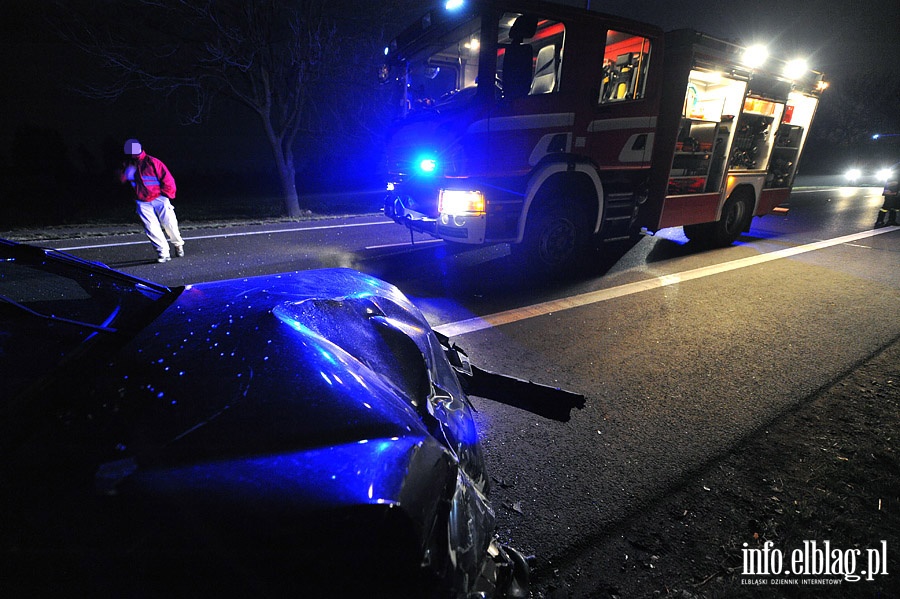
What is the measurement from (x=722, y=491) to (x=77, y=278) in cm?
321

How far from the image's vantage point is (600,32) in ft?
16.3

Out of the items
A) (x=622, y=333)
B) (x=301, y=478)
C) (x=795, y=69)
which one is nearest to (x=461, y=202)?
(x=622, y=333)

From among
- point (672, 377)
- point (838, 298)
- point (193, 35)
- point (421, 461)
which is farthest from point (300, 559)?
point (193, 35)

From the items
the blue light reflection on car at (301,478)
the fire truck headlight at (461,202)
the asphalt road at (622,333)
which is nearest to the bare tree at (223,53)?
the asphalt road at (622,333)

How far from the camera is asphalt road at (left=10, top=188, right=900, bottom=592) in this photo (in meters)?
2.14

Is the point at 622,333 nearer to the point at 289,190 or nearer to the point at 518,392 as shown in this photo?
the point at 518,392

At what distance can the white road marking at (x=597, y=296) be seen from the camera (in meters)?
4.00

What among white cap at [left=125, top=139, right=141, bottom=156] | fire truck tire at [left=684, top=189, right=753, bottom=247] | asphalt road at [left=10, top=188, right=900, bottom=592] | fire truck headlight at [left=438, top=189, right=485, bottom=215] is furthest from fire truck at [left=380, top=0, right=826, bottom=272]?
white cap at [left=125, top=139, right=141, bottom=156]

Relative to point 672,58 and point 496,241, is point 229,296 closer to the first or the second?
point 496,241

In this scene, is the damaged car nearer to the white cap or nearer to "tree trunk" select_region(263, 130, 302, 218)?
the white cap

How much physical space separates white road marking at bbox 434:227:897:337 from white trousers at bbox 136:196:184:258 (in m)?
4.92

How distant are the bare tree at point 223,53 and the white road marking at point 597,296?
9.25 meters

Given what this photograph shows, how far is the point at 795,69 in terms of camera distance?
24.6ft

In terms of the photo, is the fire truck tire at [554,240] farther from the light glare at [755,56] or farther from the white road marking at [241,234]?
the white road marking at [241,234]
